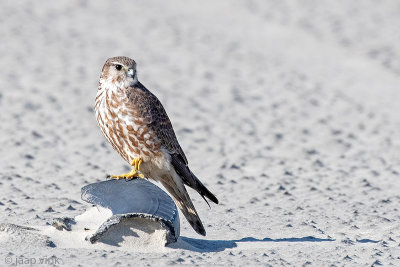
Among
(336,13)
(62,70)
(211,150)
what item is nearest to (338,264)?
(211,150)

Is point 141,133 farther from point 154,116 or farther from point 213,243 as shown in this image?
point 213,243

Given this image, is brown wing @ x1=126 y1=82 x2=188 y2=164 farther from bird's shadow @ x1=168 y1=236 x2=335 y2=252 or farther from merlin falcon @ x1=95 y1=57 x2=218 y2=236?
bird's shadow @ x1=168 y1=236 x2=335 y2=252

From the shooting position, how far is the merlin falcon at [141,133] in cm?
544

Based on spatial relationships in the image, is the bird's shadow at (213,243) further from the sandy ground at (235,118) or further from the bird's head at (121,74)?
the bird's head at (121,74)

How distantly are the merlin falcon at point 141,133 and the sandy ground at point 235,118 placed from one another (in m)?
0.31

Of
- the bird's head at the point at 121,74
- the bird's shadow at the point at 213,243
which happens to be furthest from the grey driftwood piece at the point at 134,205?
the bird's head at the point at 121,74

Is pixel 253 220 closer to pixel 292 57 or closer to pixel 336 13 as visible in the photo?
pixel 292 57

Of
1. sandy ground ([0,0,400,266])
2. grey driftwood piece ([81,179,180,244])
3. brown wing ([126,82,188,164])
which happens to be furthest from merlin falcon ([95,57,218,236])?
sandy ground ([0,0,400,266])

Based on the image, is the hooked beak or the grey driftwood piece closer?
the grey driftwood piece

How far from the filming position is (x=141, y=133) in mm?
5453

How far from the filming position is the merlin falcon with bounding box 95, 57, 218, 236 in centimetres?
544

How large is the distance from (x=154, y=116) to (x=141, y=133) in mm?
138

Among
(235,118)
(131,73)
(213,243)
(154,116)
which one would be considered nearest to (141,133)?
(154,116)

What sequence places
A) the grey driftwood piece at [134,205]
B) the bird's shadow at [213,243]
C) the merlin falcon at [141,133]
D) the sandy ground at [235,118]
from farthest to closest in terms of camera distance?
the sandy ground at [235,118]
the merlin falcon at [141,133]
the bird's shadow at [213,243]
the grey driftwood piece at [134,205]
